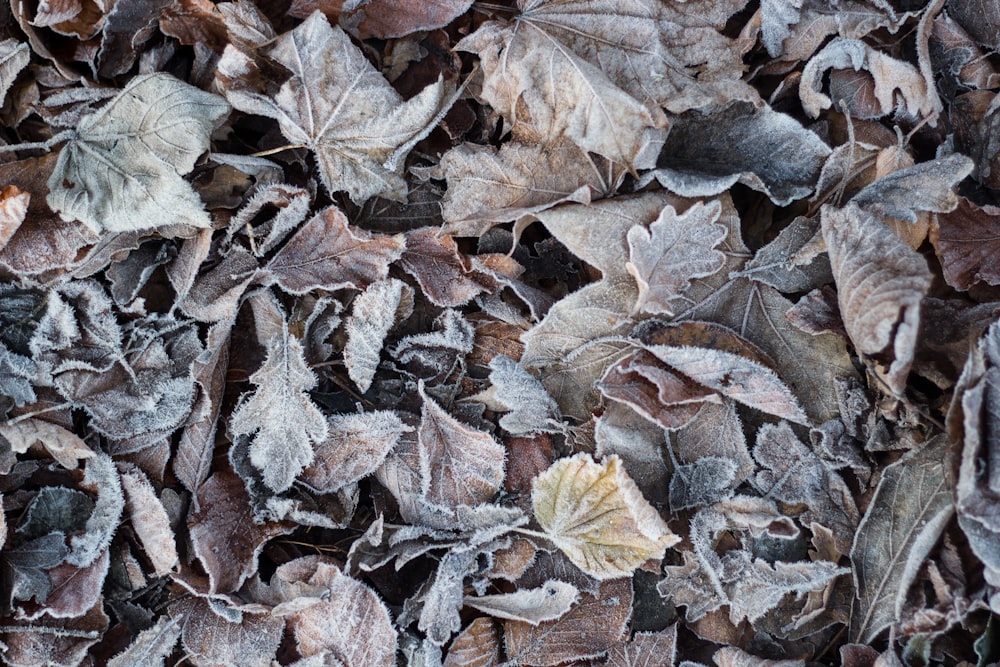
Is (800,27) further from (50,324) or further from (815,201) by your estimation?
(50,324)

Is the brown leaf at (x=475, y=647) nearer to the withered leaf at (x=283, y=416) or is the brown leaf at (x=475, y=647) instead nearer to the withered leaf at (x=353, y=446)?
the withered leaf at (x=353, y=446)

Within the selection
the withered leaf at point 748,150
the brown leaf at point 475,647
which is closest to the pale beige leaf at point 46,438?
the brown leaf at point 475,647

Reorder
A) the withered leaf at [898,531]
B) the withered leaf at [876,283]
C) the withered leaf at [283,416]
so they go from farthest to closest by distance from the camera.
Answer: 1. the withered leaf at [283,416]
2. the withered leaf at [898,531]
3. the withered leaf at [876,283]

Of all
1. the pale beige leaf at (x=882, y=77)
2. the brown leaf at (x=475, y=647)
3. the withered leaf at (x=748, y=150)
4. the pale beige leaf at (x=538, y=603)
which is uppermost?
the pale beige leaf at (x=882, y=77)

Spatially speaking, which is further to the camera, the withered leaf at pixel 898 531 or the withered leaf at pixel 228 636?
the withered leaf at pixel 228 636

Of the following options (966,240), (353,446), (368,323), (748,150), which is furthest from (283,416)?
(966,240)

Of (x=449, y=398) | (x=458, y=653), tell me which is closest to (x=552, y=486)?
(x=449, y=398)
